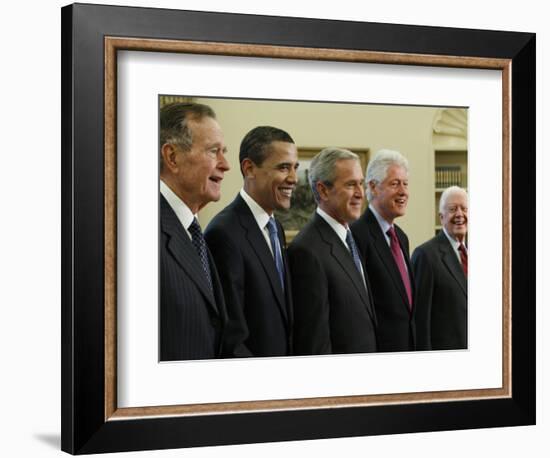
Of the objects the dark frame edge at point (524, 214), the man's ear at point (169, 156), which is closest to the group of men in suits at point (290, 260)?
the man's ear at point (169, 156)

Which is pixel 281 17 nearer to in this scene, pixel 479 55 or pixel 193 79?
pixel 193 79

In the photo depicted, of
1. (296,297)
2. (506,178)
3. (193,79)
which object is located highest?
(193,79)

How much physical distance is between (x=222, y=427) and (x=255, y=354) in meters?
0.21

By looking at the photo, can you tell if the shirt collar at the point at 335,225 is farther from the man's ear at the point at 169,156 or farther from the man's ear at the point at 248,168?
the man's ear at the point at 169,156

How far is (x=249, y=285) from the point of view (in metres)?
3.34

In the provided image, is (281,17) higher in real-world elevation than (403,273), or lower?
higher

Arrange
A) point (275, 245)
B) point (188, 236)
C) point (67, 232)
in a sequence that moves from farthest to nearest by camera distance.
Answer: point (275, 245) → point (188, 236) → point (67, 232)

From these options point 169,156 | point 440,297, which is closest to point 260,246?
point 169,156

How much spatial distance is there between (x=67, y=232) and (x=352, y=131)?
2.72ft

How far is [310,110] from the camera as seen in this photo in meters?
3.40

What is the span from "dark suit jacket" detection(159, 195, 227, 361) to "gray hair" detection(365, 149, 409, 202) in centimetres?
51

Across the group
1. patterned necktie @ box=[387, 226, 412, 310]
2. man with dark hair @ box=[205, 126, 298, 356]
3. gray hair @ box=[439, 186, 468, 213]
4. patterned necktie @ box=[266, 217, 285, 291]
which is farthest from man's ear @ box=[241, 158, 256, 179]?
gray hair @ box=[439, 186, 468, 213]

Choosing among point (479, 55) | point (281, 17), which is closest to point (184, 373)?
point (281, 17)

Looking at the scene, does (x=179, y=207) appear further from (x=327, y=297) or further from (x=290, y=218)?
(x=327, y=297)
